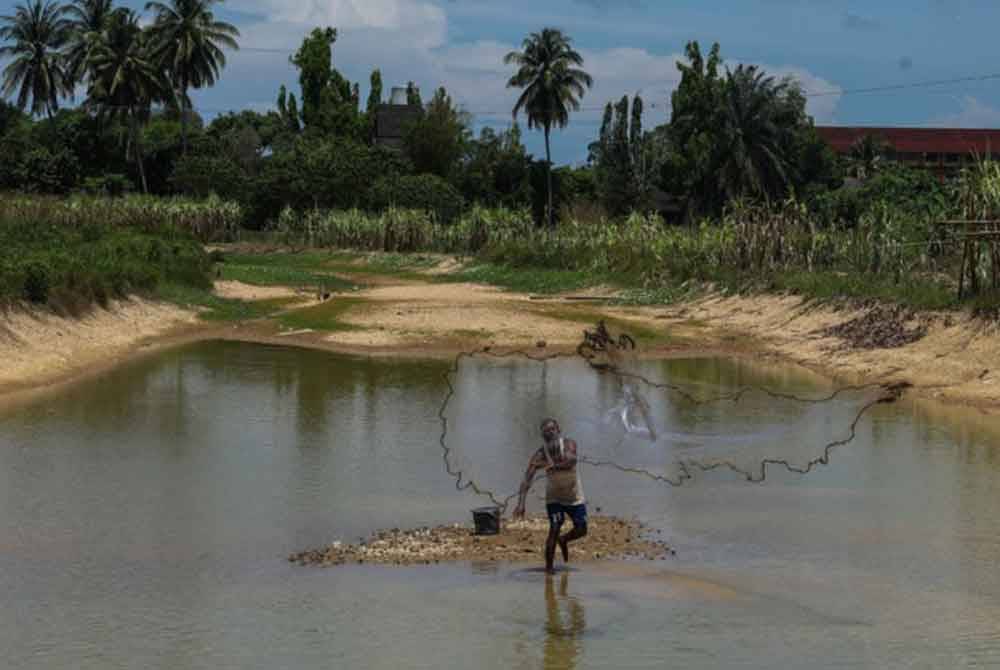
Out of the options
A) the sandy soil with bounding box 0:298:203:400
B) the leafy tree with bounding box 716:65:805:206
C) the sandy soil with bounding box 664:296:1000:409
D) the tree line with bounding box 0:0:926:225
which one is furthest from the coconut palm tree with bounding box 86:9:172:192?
the sandy soil with bounding box 664:296:1000:409

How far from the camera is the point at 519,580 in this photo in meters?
13.0

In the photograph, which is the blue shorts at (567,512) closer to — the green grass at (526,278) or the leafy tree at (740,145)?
the green grass at (526,278)

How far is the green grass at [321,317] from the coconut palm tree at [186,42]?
1881 inches

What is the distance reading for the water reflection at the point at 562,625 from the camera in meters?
10.9

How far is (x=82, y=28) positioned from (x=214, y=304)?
2253 inches

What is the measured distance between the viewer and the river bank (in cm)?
2620

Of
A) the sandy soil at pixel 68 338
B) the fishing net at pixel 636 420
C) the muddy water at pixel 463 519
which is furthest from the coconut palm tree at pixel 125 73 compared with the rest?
the muddy water at pixel 463 519

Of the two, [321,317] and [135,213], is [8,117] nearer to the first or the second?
[135,213]

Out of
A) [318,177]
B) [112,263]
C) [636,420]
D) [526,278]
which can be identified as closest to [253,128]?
[318,177]

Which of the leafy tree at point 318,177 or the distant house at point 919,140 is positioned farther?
the distant house at point 919,140

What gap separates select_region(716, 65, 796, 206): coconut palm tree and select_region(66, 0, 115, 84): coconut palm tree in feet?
127

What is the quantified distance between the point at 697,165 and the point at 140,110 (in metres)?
34.9

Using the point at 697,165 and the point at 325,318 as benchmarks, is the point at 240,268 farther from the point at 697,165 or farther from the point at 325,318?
the point at 697,165

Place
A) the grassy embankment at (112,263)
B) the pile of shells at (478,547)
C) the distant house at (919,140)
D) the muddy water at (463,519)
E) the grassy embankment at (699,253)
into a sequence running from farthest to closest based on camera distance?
the distant house at (919,140), the grassy embankment at (699,253), the grassy embankment at (112,263), the pile of shells at (478,547), the muddy water at (463,519)
